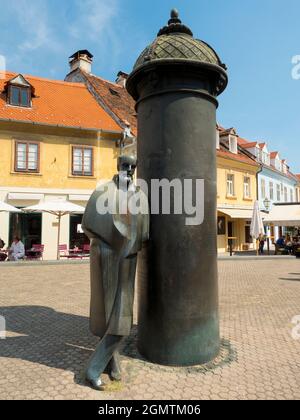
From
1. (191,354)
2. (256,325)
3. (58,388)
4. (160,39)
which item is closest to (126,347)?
(191,354)

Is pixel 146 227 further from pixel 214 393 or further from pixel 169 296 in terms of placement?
pixel 214 393

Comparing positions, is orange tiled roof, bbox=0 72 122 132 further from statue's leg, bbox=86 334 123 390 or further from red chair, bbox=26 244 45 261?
statue's leg, bbox=86 334 123 390

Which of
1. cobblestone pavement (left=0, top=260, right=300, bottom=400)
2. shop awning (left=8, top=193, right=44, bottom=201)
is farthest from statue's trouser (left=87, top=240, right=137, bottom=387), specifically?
shop awning (left=8, top=193, right=44, bottom=201)

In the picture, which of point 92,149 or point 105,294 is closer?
point 105,294

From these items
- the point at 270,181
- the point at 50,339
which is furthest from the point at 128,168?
the point at 270,181

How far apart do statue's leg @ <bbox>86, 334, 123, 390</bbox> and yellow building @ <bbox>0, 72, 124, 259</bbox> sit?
1575 cm

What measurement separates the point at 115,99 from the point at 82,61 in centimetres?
435

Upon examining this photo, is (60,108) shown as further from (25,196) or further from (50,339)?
(50,339)

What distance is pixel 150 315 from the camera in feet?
13.2

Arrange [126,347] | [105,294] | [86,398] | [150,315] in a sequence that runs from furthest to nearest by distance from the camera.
→ 1. [126,347]
2. [150,315]
3. [105,294]
4. [86,398]

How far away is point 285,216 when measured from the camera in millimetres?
23234

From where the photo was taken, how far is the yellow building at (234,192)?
2581 centimetres

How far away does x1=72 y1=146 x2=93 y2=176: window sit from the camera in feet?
63.6

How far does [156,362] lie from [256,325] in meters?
2.26
